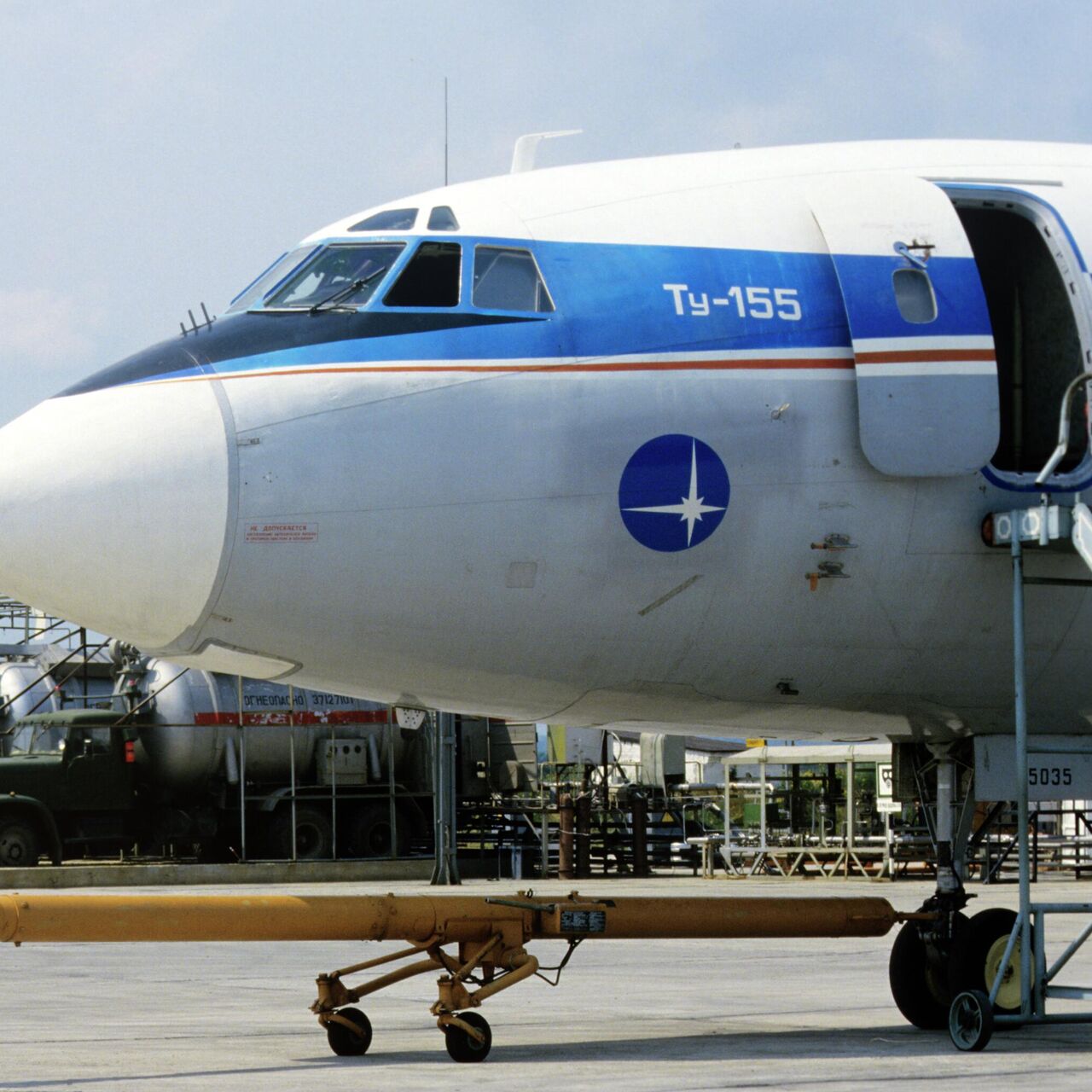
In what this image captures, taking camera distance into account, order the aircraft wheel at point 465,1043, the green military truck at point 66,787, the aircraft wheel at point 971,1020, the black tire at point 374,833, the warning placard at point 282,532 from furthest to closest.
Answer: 1. the black tire at point 374,833
2. the green military truck at point 66,787
3. the aircraft wheel at point 465,1043
4. the aircraft wheel at point 971,1020
5. the warning placard at point 282,532

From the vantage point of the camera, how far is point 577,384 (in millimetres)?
9117

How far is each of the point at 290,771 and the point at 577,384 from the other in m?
26.2

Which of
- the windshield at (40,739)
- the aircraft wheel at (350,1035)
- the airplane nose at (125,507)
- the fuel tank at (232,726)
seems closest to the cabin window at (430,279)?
the airplane nose at (125,507)

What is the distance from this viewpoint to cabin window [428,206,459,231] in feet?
31.8

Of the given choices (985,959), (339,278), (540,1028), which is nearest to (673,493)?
(339,278)

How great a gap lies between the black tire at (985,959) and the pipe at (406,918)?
0.44 meters

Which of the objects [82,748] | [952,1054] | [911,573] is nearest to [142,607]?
[911,573]

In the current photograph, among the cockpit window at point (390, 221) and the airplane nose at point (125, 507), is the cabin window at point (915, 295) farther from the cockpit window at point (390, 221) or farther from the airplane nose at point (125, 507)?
the airplane nose at point (125, 507)

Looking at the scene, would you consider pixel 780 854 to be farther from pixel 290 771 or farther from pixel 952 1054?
pixel 952 1054

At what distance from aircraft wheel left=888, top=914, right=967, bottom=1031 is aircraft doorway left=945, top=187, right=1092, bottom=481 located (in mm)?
3102

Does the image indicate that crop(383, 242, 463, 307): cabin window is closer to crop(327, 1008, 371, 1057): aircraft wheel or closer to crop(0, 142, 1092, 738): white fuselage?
crop(0, 142, 1092, 738): white fuselage

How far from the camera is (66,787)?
33.2 m

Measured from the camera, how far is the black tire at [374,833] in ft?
116

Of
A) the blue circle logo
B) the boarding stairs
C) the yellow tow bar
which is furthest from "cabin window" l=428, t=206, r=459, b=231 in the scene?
the yellow tow bar
